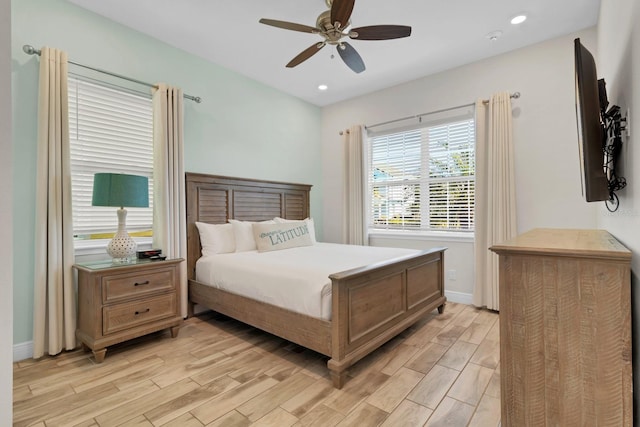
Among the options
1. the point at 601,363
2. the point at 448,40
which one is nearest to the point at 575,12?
the point at 448,40

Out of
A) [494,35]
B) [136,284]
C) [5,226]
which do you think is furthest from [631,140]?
[136,284]

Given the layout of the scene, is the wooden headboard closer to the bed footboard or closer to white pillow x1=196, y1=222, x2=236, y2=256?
white pillow x1=196, y1=222, x2=236, y2=256

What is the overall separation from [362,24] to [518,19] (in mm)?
1409

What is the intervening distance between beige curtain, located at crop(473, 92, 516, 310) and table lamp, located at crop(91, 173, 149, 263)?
11.1ft

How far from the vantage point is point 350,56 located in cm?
256

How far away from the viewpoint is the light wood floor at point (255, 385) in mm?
1660

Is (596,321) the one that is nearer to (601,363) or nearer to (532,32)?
(601,363)

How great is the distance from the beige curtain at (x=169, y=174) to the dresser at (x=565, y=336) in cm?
280

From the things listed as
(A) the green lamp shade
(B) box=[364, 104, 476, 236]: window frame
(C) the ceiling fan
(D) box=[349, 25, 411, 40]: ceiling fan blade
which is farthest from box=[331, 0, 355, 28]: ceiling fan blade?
(B) box=[364, 104, 476, 236]: window frame

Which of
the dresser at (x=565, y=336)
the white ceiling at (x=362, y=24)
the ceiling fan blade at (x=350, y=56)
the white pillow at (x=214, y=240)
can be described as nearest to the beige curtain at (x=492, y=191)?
the white ceiling at (x=362, y=24)

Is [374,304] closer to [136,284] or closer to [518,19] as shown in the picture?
[136,284]

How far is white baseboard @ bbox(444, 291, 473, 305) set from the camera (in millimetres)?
3619

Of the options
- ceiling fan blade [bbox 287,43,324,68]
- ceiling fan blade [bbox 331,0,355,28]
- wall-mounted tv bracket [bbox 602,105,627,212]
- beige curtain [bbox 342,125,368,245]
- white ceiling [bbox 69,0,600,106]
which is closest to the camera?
wall-mounted tv bracket [bbox 602,105,627,212]

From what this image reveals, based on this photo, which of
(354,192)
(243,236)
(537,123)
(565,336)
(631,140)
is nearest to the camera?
(565,336)
